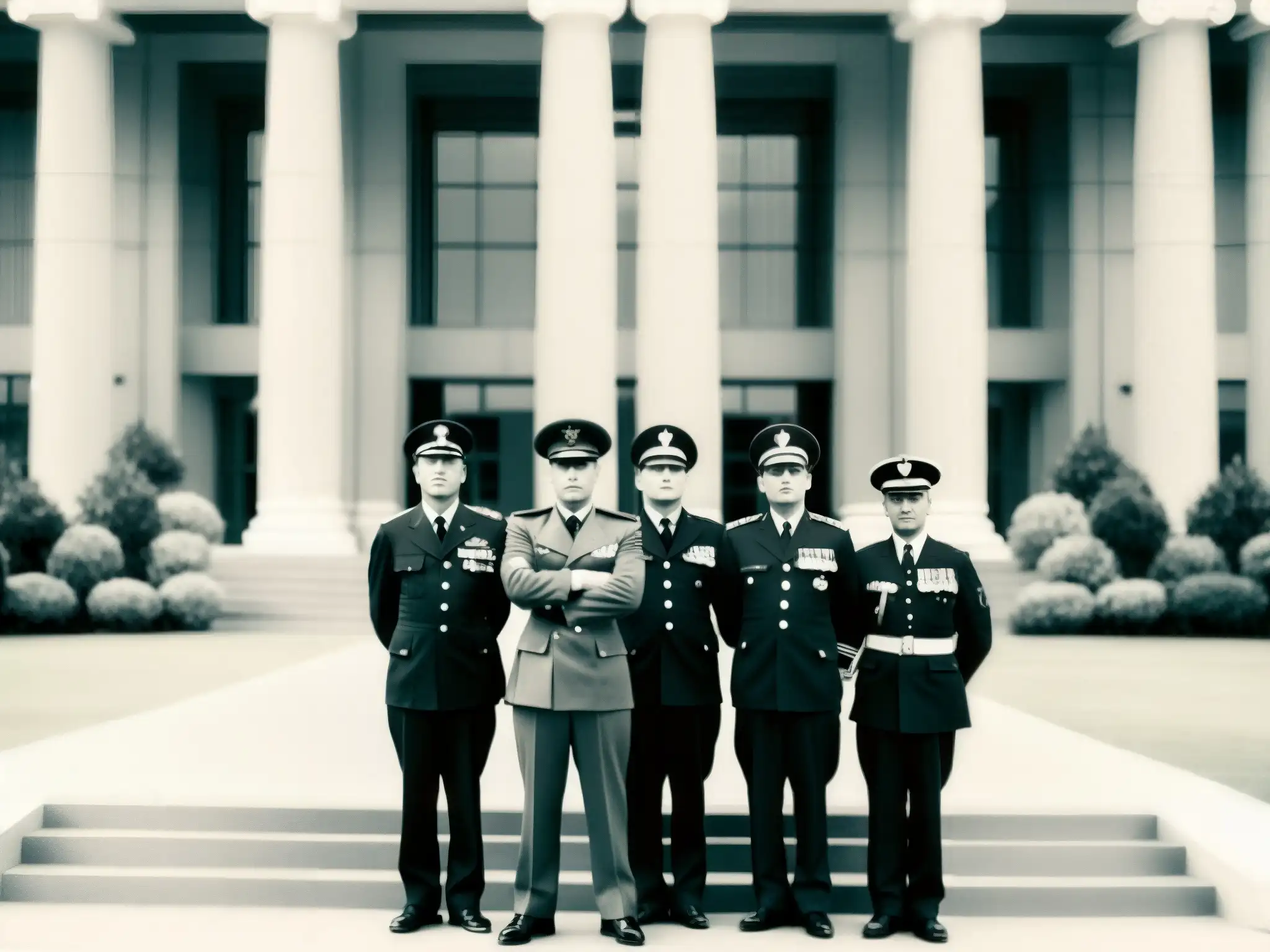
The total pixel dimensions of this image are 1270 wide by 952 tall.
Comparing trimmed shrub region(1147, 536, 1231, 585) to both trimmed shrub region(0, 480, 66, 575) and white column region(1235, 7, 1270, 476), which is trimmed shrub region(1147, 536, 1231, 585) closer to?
white column region(1235, 7, 1270, 476)

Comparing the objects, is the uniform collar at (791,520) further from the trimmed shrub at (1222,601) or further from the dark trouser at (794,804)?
the trimmed shrub at (1222,601)

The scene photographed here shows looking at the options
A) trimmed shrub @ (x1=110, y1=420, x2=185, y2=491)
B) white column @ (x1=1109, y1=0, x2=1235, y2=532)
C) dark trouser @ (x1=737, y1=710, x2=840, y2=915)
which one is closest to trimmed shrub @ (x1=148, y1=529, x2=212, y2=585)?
trimmed shrub @ (x1=110, y1=420, x2=185, y2=491)

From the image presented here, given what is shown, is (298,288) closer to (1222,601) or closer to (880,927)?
(1222,601)

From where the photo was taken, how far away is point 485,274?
3556 cm

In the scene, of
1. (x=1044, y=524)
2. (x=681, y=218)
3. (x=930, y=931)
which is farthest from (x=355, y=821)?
(x=681, y=218)

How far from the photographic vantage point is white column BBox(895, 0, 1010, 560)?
28.5 metres

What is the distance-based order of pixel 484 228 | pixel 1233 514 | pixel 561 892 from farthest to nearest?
pixel 484 228, pixel 1233 514, pixel 561 892

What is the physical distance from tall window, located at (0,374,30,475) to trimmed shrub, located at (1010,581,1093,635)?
2284 centimetres

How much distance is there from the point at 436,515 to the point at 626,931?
7.22ft

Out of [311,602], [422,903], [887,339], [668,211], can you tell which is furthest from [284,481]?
[422,903]

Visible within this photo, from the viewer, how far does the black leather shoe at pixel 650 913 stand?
289 inches

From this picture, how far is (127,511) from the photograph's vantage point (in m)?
24.9

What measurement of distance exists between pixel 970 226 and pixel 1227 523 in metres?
7.44

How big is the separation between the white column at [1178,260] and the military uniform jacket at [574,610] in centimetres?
2415
